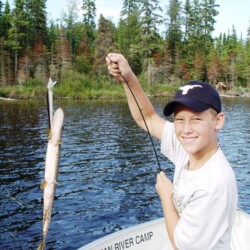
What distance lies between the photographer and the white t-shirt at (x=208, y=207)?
2.54 m

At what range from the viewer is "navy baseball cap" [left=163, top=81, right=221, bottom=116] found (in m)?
2.77

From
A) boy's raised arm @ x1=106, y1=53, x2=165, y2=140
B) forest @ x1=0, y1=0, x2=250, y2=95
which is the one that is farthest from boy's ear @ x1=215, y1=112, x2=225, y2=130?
forest @ x1=0, y1=0, x2=250, y2=95

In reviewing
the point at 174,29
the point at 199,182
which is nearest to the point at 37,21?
the point at 174,29

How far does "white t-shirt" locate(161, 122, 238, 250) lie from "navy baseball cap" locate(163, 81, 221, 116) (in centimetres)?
34

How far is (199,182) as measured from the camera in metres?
2.64

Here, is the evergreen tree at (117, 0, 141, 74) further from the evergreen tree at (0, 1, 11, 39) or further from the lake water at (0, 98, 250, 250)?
the lake water at (0, 98, 250, 250)

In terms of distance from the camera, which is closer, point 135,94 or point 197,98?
point 197,98

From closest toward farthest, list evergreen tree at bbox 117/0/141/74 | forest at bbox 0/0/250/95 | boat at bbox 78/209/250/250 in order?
boat at bbox 78/209/250/250 → forest at bbox 0/0/250/95 → evergreen tree at bbox 117/0/141/74

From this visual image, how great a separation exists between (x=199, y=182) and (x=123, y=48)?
83036 mm

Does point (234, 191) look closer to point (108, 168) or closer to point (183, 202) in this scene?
point (183, 202)

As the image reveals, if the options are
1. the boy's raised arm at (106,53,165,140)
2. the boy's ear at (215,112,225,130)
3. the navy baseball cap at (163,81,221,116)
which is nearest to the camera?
the navy baseball cap at (163,81,221,116)

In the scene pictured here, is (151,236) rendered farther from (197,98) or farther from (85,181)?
(85,181)

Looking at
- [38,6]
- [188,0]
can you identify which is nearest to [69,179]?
[38,6]

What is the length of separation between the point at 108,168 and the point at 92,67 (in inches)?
2161
